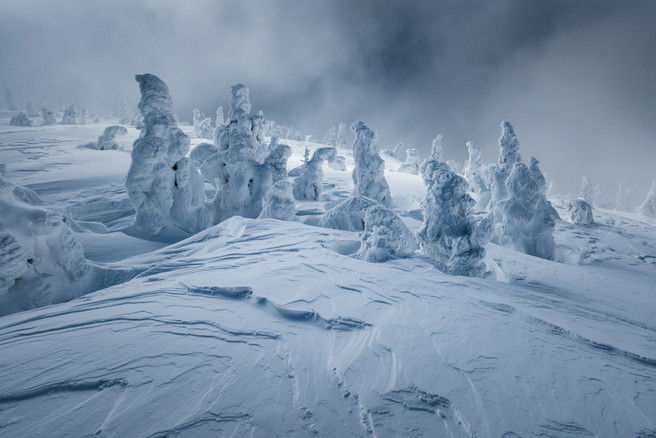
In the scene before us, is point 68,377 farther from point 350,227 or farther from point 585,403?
point 350,227

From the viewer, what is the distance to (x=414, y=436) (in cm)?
223

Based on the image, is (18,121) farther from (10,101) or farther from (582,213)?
(582,213)

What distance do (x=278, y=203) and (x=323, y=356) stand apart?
39.4 feet

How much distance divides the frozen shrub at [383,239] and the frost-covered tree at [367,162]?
39.7 ft

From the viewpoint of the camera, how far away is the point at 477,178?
29.1 m

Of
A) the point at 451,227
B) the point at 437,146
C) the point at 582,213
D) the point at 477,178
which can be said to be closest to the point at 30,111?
the point at 437,146

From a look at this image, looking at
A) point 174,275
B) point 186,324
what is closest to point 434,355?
point 186,324

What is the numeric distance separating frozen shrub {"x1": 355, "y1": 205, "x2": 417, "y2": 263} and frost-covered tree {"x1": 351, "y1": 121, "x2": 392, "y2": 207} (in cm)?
1210

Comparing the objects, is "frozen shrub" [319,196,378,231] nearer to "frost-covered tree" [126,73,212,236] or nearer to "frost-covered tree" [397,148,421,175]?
"frost-covered tree" [126,73,212,236]

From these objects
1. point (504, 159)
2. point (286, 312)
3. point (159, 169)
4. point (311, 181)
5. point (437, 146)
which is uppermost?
point (437, 146)

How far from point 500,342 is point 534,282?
16.3 feet

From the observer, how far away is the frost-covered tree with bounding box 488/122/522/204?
19.6 metres

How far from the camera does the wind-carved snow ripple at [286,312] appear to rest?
3879 mm

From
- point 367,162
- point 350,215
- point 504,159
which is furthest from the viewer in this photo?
point 367,162
